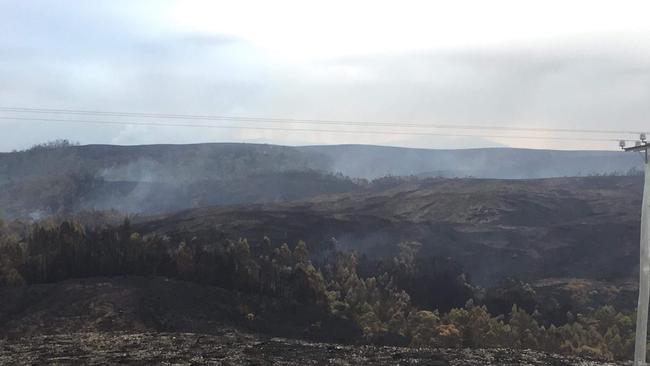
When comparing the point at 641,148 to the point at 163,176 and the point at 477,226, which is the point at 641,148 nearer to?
the point at 477,226

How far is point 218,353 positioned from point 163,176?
120m

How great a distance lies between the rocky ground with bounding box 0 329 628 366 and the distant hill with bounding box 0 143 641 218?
3028 inches

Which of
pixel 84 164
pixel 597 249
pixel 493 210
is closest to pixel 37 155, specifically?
pixel 84 164

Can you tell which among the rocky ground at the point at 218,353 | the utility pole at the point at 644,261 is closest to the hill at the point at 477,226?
the rocky ground at the point at 218,353

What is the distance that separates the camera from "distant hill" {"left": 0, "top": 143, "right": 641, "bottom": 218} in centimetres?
11400

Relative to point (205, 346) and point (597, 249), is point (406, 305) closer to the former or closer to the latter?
point (205, 346)

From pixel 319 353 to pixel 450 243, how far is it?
144ft

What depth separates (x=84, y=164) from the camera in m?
150

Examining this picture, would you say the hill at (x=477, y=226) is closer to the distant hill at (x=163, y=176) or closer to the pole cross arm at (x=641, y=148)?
the distant hill at (x=163, y=176)

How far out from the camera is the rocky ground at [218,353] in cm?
2869

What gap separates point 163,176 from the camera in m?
145

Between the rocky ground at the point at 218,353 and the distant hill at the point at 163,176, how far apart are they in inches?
3028

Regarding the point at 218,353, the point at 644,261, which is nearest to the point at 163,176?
the point at 218,353

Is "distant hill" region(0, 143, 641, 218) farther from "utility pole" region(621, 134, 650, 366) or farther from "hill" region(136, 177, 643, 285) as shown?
"utility pole" region(621, 134, 650, 366)
